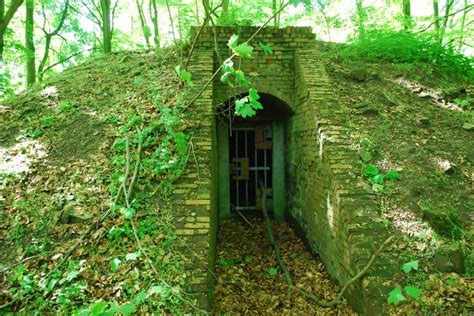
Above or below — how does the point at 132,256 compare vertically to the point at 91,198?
below

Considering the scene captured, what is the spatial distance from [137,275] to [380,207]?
10.1 ft

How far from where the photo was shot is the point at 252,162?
770 cm

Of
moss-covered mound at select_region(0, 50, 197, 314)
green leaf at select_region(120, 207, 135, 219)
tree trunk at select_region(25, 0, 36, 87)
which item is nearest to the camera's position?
moss-covered mound at select_region(0, 50, 197, 314)

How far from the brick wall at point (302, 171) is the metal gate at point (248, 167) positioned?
67 centimetres

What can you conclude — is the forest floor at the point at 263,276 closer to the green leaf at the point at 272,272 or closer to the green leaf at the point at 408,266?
the green leaf at the point at 272,272

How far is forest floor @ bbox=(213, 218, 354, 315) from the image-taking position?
4364 millimetres

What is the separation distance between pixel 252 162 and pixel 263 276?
3.02 metres

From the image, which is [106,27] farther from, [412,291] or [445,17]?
[412,291]

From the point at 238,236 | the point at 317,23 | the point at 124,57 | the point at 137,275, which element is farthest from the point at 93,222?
the point at 317,23

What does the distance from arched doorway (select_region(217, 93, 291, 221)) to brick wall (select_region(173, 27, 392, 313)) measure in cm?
38

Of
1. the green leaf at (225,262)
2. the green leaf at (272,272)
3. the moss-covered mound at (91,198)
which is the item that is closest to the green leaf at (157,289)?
the moss-covered mound at (91,198)

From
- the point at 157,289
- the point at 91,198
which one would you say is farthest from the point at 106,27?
the point at 157,289

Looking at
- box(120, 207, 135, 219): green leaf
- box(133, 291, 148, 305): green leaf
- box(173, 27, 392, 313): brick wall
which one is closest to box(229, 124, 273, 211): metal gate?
box(173, 27, 392, 313): brick wall

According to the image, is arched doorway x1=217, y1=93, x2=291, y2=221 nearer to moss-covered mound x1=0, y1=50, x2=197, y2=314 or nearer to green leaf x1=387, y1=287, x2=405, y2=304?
moss-covered mound x1=0, y1=50, x2=197, y2=314
